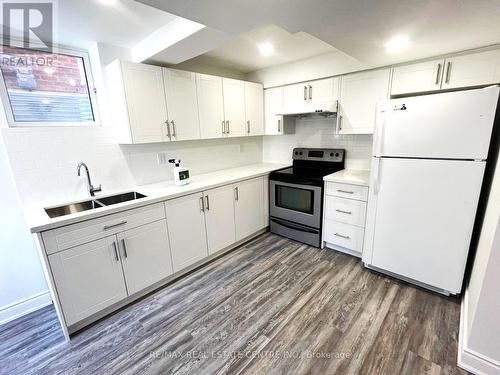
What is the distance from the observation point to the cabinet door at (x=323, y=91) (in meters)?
2.77

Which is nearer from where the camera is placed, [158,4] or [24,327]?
[158,4]

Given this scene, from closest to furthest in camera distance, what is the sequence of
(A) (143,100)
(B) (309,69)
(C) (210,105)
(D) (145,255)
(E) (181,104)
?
(D) (145,255) < (A) (143,100) < (E) (181,104) < (C) (210,105) < (B) (309,69)

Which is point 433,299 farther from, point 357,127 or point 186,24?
point 186,24

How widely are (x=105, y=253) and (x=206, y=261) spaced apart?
3.62 ft

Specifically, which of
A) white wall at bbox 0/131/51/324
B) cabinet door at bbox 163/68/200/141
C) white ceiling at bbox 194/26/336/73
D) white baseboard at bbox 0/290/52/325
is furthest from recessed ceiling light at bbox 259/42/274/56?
white baseboard at bbox 0/290/52/325

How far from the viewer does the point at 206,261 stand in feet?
8.75

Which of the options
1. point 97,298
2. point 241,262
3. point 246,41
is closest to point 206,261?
point 241,262

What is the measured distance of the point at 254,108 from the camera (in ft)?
11.0

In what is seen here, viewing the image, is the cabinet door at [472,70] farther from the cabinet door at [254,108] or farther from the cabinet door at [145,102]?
the cabinet door at [145,102]

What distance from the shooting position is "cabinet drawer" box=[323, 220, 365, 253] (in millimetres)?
2570

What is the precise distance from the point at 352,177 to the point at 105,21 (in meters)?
2.66

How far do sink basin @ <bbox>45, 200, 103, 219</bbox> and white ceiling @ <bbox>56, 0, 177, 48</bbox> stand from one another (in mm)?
1418

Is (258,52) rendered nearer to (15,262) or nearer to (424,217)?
(424,217)

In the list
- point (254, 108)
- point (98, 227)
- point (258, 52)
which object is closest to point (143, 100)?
point (98, 227)
